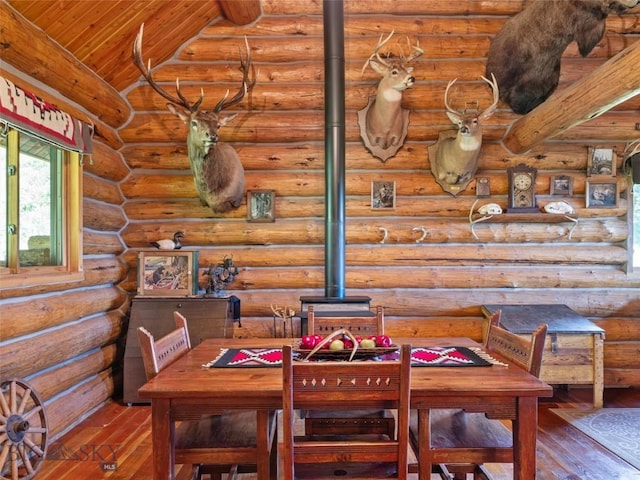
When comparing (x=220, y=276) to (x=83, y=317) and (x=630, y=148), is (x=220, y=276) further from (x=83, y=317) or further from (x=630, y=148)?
(x=630, y=148)

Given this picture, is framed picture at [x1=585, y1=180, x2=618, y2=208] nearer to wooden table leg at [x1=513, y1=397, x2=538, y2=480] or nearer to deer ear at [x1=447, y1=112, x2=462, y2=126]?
deer ear at [x1=447, y1=112, x2=462, y2=126]

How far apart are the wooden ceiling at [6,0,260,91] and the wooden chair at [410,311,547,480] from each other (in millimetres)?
3771

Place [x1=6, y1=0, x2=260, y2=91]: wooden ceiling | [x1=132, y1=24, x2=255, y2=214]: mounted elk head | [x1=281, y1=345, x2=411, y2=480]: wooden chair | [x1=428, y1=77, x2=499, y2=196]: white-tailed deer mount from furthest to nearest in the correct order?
[x1=428, y1=77, x2=499, y2=196]: white-tailed deer mount < [x1=132, y1=24, x2=255, y2=214]: mounted elk head < [x1=6, y1=0, x2=260, y2=91]: wooden ceiling < [x1=281, y1=345, x2=411, y2=480]: wooden chair

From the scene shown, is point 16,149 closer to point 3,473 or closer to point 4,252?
point 4,252

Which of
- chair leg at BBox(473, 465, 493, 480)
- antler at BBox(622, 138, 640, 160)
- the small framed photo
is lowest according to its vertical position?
chair leg at BBox(473, 465, 493, 480)

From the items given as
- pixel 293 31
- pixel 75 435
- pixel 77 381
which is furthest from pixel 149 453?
pixel 293 31

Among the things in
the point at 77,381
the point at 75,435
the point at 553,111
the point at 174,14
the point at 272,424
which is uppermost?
the point at 174,14

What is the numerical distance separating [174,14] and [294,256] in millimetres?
2773

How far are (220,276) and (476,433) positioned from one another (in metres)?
2.91

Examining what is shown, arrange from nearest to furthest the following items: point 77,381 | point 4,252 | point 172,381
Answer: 1. point 172,381
2. point 4,252
3. point 77,381

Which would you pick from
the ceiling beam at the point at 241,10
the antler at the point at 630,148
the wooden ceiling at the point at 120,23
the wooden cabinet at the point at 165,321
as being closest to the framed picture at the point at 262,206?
the wooden cabinet at the point at 165,321

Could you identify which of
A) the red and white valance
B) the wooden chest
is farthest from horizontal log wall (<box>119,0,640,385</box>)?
the red and white valance

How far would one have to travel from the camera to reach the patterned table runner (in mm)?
2098

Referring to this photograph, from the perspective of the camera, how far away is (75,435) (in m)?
3.21
